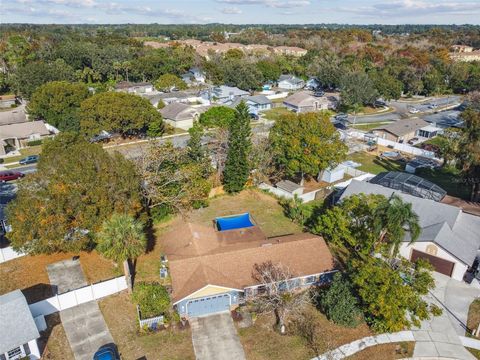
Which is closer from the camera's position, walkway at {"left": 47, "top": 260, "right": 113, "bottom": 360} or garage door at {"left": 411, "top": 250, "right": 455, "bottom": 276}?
walkway at {"left": 47, "top": 260, "right": 113, "bottom": 360}

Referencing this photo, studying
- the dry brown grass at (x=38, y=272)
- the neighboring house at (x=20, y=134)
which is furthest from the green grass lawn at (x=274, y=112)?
the dry brown grass at (x=38, y=272)

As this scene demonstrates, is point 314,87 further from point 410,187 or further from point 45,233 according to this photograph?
point 45,233

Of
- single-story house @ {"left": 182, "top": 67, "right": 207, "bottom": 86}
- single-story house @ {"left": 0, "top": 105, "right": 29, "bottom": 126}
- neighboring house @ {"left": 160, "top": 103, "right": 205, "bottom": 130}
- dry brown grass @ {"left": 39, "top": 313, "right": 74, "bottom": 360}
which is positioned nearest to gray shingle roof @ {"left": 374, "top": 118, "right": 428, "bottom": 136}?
neighboring house @ {"left": 160, "top": 103, "right": 205, "bottom": 130}

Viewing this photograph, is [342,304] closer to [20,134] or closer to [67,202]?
[67,202]

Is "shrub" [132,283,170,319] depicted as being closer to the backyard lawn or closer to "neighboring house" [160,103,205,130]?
the backyard lawn

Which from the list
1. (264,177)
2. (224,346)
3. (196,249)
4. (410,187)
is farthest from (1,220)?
(410,187)

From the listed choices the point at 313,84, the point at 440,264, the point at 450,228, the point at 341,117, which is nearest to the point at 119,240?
the point at 440,264
